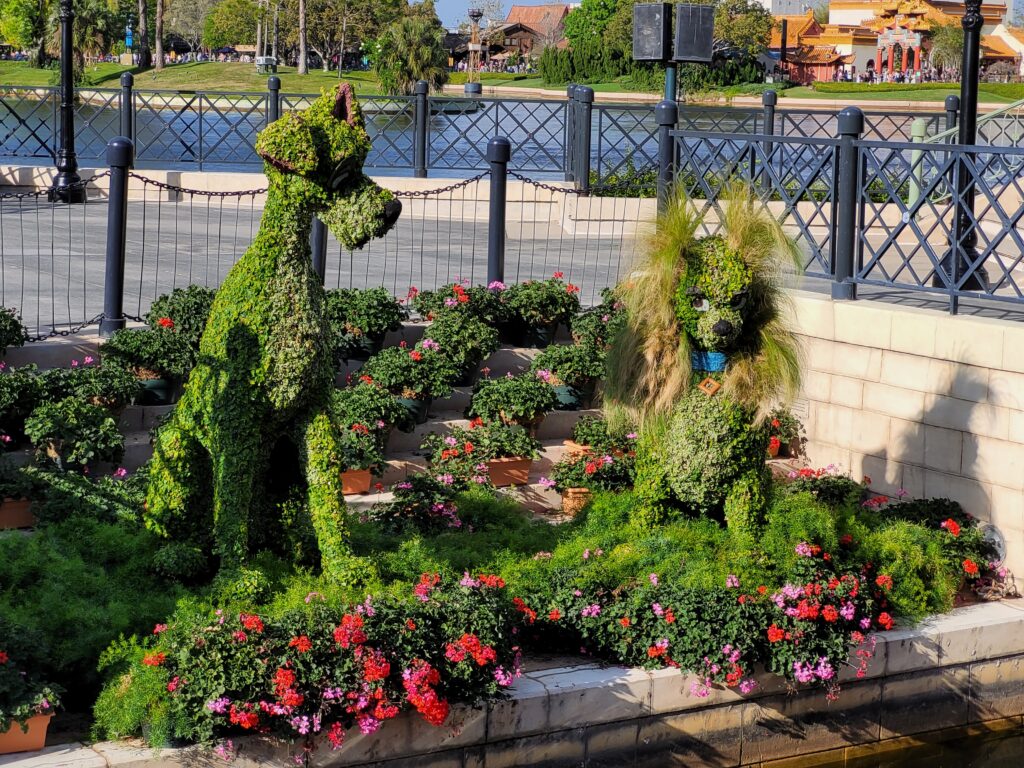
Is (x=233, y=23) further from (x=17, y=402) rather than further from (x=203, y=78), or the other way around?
(x=17, y=402)

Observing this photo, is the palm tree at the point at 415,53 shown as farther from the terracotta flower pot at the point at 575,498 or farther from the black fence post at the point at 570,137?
the terracotta flower pot at the point at 575,498

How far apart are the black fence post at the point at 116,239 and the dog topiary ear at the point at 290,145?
3.32m

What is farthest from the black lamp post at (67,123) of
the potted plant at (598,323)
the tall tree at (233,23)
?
the tall tree at (233,23)

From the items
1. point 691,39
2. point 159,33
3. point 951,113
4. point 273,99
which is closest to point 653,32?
point 691,39

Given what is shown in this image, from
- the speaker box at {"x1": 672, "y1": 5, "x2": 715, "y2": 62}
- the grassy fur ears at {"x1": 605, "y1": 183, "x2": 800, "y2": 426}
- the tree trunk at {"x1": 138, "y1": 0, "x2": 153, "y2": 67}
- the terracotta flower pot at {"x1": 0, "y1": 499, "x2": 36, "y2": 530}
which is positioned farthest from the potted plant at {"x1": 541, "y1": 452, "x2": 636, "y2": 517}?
the tree trunk at {"x1": 138, "y1": 0, "x2": 153, "y2": 67}

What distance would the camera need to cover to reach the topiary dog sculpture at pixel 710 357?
6051mm

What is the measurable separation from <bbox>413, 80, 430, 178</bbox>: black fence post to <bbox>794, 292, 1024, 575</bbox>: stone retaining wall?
853 cm

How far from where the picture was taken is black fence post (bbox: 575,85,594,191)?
15.2 metres

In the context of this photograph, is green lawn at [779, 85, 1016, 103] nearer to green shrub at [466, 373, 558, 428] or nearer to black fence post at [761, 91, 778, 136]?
black fence post at [761, 91, 778, 136]

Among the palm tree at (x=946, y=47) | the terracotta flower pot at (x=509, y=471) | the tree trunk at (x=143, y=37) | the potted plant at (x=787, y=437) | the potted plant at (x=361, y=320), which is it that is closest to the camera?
the terracotta flower pot at (x=509, y=471)

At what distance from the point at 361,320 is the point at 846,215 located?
2.92 metres

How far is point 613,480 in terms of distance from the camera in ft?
24.9

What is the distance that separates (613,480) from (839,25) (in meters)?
87.4

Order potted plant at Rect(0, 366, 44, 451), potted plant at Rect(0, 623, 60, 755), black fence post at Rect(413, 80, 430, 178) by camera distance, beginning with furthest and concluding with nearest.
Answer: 1. black fence post at Rect(413, 80, 430, 178)
2. potted plant at Rect(0, 366, 44, 451)
3. potted plant at Rect(0, 623, 60, 755)
